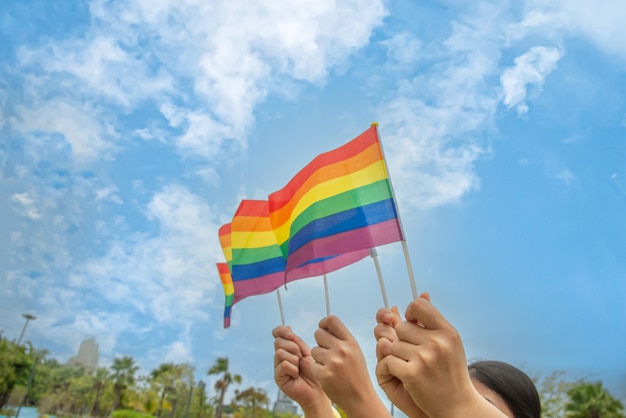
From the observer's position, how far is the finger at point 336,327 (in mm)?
2263

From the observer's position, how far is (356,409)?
2209 mm

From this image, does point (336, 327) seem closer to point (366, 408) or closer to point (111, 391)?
point (366, 408)

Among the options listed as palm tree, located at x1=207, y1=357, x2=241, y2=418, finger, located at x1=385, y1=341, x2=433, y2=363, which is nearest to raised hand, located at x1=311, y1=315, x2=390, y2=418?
finger, located at x1=385, y1=341, x2=433, y2=363

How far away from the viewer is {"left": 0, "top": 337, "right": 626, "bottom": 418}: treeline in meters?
50.6

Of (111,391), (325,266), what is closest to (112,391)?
(111,391)

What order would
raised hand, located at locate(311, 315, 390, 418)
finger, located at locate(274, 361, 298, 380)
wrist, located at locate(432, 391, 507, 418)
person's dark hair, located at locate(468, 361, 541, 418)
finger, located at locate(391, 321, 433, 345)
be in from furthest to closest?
finger, located at locate(274, 361, 298, 380)
person's dark hair, located at locate(468, 361, 541, 418)
raised hand, located at locate(311, 315, 390, 418)
finger, located at locate(391, 321, 433, 345)
wrist, located at locate(432, 391, 507, 418)

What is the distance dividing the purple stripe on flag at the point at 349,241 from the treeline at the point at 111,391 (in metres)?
48.7

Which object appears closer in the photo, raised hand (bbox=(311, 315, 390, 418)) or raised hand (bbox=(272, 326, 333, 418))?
raised hand (bbox=(311, 315, 390, 418))

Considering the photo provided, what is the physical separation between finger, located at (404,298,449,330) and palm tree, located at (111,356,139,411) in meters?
65.1

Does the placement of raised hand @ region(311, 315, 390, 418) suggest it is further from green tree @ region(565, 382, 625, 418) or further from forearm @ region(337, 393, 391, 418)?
green tree @ region(565, 382, 625, 418)

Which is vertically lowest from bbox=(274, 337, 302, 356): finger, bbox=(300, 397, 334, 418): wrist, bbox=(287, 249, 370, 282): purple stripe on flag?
bbox=(300, 397, 334, 418): wrist

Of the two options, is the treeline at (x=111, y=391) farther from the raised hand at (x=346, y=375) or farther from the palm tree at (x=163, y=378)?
the raised hand at (x=346, y=375)

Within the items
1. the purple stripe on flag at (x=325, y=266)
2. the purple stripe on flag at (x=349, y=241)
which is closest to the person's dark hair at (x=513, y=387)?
the purple stripe on flag at (x=349, y=241)

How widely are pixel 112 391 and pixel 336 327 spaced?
2657 inches
